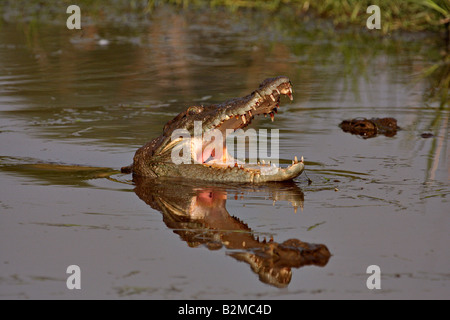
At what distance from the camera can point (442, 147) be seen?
7.64 metres

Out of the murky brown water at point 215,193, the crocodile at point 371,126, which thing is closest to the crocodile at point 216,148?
the murky brown water at point 215,193

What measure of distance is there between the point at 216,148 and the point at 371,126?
246 cm

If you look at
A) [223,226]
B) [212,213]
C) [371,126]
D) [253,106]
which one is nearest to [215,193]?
[212,213]

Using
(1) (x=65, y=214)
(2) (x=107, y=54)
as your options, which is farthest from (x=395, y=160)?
(2) (x=107, y=54)

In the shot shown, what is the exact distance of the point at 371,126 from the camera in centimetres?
852

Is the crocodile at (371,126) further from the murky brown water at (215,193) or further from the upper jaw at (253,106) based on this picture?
the upper jaw at (253,106)

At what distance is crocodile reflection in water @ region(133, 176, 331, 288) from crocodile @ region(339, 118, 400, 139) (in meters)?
2.39

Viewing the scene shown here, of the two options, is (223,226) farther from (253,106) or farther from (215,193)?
(253,106)

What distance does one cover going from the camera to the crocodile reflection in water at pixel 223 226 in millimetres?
4551

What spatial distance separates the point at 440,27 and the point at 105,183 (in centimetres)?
1075

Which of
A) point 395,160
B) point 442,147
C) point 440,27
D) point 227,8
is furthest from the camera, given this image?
point 227,8

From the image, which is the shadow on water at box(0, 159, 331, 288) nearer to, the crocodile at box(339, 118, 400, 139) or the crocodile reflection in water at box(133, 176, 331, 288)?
the crocodile reflection in water at box(133, 176, 331, 288)
